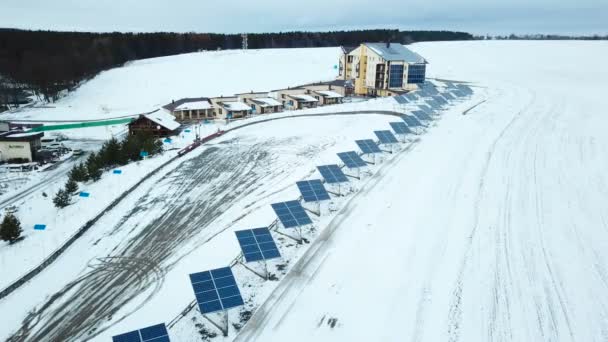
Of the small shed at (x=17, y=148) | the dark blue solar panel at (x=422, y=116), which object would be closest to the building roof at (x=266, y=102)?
the dark blue solar panel at (x=422, y=116)

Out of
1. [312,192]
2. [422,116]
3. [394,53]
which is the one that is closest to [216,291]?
[312,192]

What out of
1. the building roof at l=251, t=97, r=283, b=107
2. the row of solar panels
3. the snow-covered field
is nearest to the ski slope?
the snow-covered field

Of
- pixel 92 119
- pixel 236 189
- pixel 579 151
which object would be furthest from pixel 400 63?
pixel 92 119

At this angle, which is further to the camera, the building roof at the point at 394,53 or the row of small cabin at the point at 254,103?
the building roof at the point at 394,53

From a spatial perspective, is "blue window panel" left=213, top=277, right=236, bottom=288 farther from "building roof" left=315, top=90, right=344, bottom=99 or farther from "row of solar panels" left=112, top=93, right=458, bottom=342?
"building roof" left=315, top=90, right=344, bottom=99

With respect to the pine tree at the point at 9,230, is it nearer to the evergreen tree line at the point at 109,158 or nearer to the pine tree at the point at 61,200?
the pine tree at the point at 61,200

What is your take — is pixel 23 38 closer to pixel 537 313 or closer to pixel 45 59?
pixel 45 59
